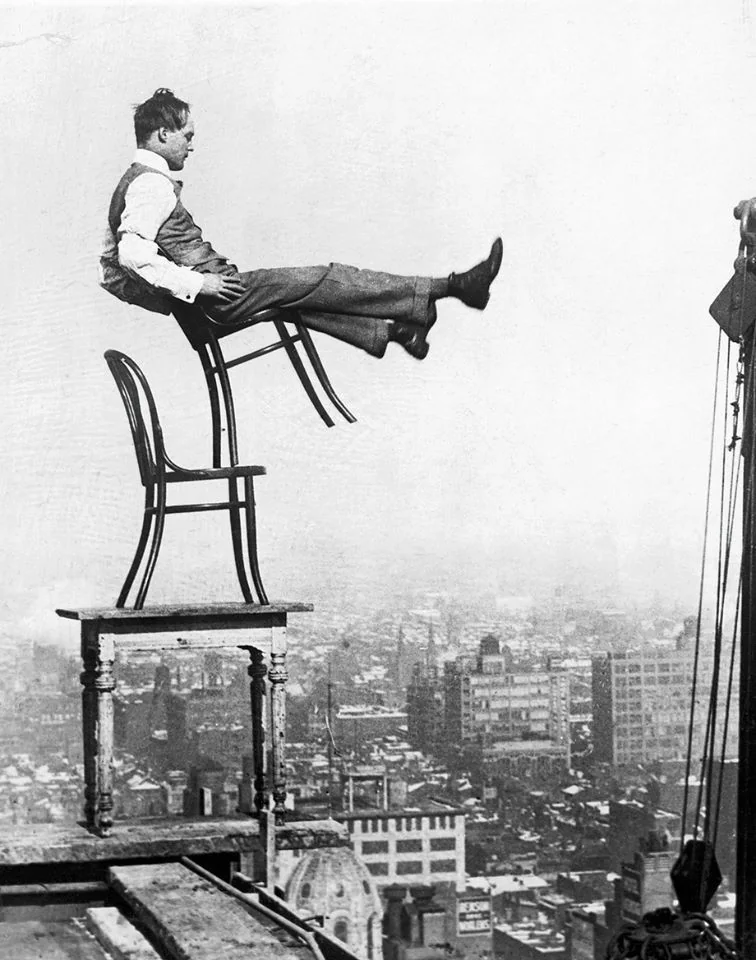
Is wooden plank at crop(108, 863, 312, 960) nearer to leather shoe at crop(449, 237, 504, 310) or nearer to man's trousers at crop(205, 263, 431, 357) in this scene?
man's trousers at crop(205, 263, 431, 357)

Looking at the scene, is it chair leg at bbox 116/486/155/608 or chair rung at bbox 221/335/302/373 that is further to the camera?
chair rung at bbox 221/335/302/373

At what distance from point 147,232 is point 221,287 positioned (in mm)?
273

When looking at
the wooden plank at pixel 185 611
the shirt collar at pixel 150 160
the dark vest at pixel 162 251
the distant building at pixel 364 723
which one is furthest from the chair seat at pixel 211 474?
the shirt collar at pixel 150 160

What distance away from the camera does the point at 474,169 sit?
14.2 ft

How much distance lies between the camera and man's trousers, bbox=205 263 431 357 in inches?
168

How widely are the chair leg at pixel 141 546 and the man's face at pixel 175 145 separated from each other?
0.99 m

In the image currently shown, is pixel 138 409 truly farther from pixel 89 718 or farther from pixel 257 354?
pixel 89 718

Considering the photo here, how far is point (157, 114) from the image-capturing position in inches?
166

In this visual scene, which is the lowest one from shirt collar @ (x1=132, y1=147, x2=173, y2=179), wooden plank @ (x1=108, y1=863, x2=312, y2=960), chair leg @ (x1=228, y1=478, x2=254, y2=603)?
wooden plank @ (x1=108, y1=863, x2=312, y2=960)

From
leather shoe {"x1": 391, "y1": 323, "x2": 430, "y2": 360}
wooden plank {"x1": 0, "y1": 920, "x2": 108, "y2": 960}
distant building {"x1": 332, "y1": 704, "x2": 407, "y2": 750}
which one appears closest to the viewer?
wooden plank {"x1": 0, "y1": 920, "x2": 108, "y2": 960}

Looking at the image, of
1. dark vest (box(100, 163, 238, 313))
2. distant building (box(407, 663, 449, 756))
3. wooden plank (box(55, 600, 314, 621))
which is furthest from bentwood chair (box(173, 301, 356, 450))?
distant building (box(407, 663, 449, 756))

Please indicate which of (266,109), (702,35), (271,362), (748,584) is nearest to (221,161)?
(266,109)

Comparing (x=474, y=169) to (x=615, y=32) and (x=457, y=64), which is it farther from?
(x=615, y=32)

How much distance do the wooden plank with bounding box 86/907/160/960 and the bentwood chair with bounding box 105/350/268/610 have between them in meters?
0.88
